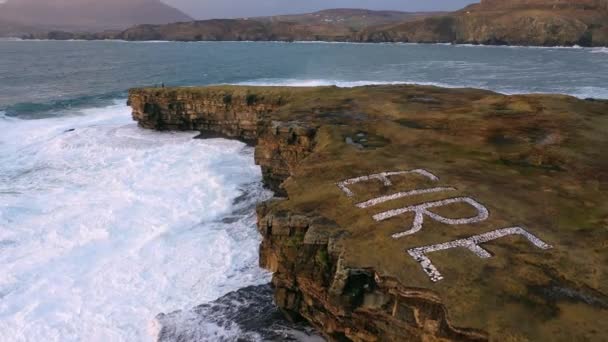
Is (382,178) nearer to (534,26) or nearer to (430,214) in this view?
(430,214)

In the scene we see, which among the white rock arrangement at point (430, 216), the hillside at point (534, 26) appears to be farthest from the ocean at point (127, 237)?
the hillside at point (534, 26)

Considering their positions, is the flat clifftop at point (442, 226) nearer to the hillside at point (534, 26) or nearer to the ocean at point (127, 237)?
the ocean at point (127, 237)

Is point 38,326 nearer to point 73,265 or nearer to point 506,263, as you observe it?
point 73,265

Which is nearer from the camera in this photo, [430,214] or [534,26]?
[430,214]

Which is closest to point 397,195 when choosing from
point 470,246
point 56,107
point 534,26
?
point 470,246

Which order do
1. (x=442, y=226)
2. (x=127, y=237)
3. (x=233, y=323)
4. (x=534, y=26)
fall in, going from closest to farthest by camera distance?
1. (x=442, y=226)
2. (x=233, y=323)
3. (x=127, y=237)
4. (x=534, y=26)

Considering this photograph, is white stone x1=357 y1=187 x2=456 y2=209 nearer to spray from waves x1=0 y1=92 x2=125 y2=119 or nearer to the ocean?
the ocean
